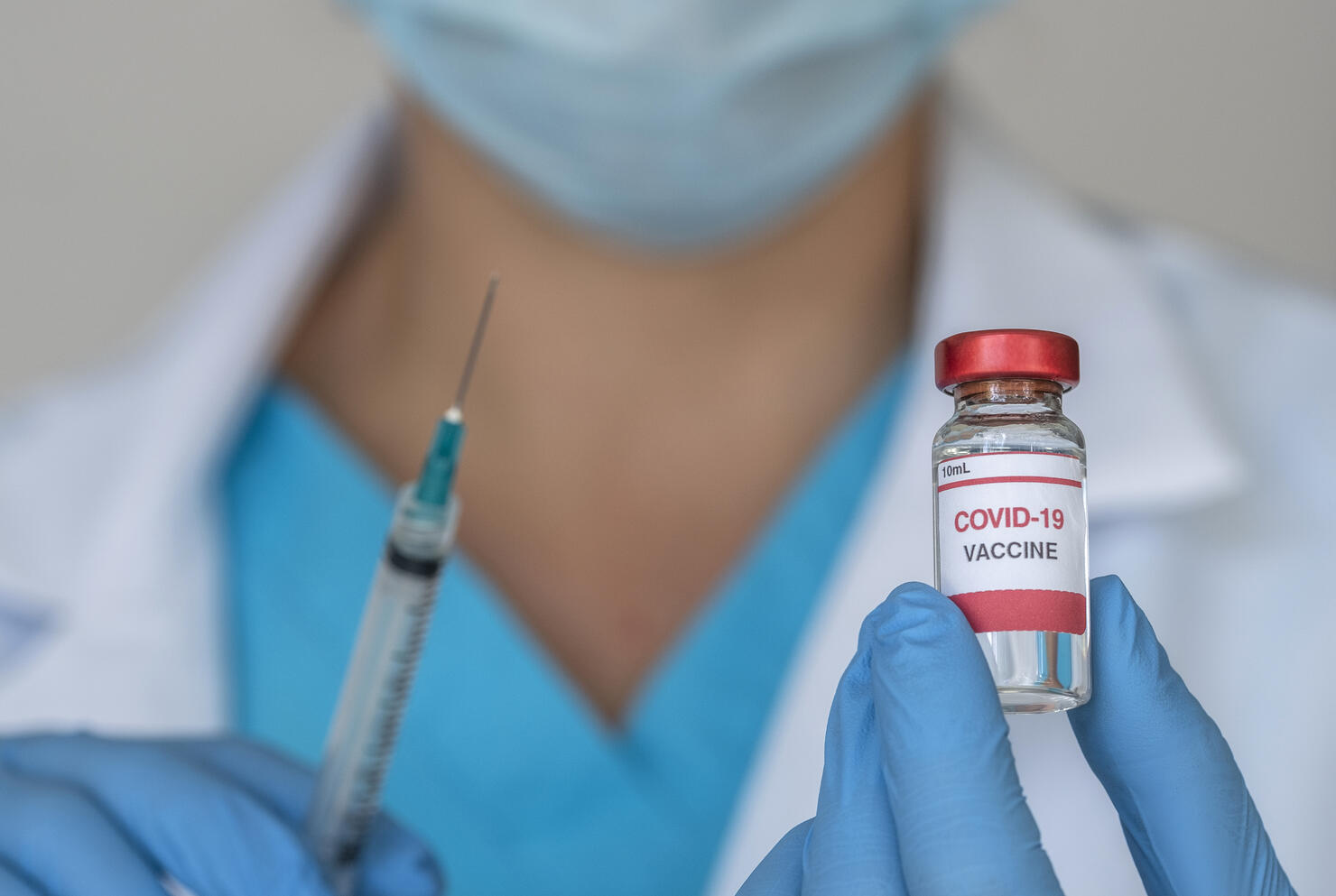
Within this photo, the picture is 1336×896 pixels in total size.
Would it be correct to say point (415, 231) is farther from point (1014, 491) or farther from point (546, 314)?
point (1014, 491)

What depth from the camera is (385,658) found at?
0.64m

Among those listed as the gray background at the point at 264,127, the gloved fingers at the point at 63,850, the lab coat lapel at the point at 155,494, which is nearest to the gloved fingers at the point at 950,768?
the gloved fingers at the point at 63,850

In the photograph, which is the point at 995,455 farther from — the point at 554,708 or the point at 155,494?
the point at 155,494

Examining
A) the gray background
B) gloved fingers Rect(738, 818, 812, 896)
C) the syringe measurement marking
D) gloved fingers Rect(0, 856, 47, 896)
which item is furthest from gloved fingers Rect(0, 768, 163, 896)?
the gray background

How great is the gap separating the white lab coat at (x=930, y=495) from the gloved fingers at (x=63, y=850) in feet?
1.17

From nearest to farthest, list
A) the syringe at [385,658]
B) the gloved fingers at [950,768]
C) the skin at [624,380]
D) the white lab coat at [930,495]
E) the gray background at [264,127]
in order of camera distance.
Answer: the gloved fingers at [950,768] → the syringe at [385,658] → the white lab coat at [930,495] → the skin at [624,380] → the gray background at [264,127]

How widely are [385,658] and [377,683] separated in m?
0.02

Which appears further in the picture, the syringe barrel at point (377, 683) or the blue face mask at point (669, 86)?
the blue face mask at point (669, 86)

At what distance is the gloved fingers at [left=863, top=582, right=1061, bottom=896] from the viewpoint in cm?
45

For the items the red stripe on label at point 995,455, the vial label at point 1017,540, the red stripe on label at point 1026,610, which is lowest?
the red stripe on label at point 1026,610

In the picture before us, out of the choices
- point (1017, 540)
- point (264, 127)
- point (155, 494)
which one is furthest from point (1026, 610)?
point (264, 127)

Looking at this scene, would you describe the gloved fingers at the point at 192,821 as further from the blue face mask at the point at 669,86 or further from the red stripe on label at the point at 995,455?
the blue face mask at the point at 669,86

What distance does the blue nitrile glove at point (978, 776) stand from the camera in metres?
0.45

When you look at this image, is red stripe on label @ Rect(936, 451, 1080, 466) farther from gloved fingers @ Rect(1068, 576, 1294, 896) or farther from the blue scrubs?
the blue scrubs
